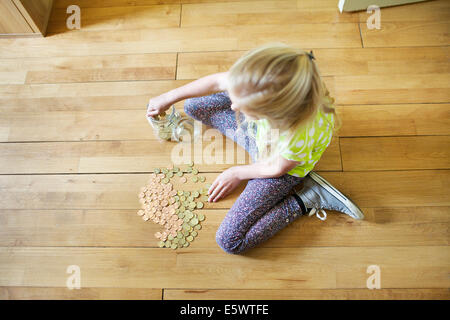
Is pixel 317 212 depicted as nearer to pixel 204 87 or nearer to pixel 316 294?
pixel 316 294

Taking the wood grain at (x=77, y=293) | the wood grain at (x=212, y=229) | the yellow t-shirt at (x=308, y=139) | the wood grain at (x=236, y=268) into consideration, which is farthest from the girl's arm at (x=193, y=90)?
the wood grain at (x=77, y=293)

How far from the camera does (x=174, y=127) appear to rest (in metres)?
1.21

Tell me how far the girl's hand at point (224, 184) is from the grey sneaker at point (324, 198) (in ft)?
0.74

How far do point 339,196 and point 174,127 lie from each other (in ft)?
2.07

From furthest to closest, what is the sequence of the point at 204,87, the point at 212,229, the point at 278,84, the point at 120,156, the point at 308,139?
1. the point at 120,156
2. the point at 212,229
3. the point at 204,87
4. the point at 308,139
5. the point at 278,84

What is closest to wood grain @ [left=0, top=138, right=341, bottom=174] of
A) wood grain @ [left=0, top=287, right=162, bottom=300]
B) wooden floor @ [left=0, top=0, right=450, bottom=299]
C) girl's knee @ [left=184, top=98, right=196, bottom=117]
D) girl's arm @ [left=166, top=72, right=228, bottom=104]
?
wooden floor @ [left=0, top=0, right=450, bottom=299]

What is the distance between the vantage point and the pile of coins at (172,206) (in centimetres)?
112

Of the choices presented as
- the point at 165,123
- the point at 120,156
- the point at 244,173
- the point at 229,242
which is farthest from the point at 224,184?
the point at 120,156

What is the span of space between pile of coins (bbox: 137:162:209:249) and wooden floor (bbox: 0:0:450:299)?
4 centimetres

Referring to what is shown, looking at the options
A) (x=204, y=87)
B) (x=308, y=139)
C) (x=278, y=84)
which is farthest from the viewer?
(x=204, y=87)

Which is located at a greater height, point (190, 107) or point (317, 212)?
point (190, 107)

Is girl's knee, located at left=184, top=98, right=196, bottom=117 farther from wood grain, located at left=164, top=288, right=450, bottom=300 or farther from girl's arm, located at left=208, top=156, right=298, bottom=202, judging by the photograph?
wood grain, located at left=164, top=288, right=450, bottom=300

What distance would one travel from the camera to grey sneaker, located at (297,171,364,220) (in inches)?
41.6
